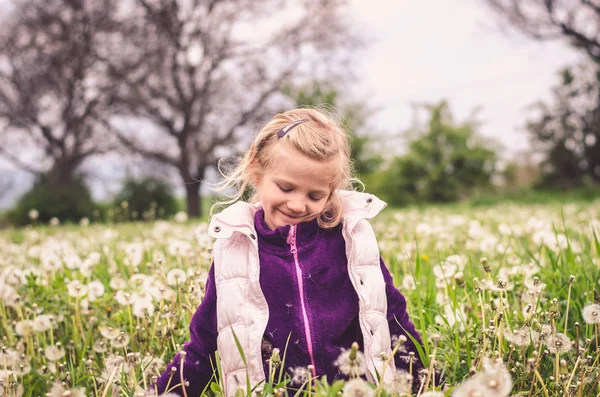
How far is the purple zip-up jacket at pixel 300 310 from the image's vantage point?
2020mm

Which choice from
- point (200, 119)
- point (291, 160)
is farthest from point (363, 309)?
point (200, 119)

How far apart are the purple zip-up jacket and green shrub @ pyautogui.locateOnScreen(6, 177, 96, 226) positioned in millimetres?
16077

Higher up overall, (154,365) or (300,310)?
(300,310)

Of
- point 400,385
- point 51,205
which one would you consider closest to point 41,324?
point 400,385

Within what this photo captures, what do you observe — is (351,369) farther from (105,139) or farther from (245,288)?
(105,139)

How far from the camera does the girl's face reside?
6.55 feet

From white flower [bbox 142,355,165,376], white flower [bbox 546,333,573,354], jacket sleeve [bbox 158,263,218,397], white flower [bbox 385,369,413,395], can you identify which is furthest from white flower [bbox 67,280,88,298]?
white flower [bbox 546,333,573,354]

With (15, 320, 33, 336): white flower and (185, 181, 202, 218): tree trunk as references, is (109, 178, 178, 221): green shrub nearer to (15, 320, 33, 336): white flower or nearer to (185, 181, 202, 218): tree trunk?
(185, 181, 202, 218): tree trunk

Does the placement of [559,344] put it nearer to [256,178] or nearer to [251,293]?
[251,293]

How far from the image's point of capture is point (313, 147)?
199cm

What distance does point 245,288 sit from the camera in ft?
6.70

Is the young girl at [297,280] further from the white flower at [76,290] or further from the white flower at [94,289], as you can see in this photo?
the white flower at [94,289]

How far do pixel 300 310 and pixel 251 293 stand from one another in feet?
0.61

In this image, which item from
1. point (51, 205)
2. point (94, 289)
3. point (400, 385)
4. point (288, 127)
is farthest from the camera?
point (51, 205)
